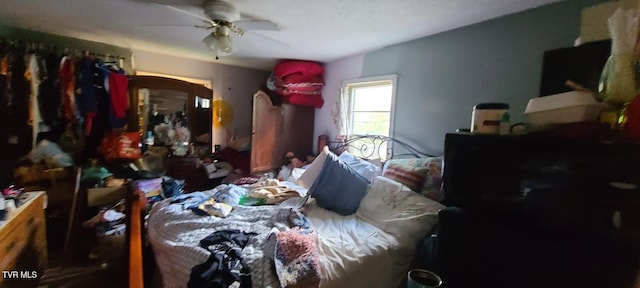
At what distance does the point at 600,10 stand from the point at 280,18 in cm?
182

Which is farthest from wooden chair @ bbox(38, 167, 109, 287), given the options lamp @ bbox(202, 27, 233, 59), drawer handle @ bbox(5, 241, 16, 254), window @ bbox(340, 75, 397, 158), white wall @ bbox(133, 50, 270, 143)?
window @ bbox(340, 75, 397, 158)

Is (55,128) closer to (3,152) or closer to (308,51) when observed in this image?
(3,152)

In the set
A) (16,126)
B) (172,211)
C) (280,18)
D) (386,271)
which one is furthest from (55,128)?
(386,271)

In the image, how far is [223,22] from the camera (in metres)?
1.81

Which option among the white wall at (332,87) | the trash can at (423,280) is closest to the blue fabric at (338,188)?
the trash can at (423,280)

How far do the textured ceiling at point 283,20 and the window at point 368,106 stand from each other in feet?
1.22

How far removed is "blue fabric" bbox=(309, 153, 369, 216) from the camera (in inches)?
80.7

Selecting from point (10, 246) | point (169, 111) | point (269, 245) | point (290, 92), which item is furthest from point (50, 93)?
point (269, 245)

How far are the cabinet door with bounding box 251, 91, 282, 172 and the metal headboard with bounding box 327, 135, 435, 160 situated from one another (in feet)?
2.33

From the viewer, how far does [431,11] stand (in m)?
1.79

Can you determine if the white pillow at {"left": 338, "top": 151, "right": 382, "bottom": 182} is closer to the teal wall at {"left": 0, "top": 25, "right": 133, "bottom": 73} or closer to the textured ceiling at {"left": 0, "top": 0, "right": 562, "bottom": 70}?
the textured ceiling at {"left": 0, "top": 0, "right": 562, "bottom": 70}

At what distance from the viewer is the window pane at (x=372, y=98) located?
2.89 metres

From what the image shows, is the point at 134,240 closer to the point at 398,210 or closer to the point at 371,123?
the point at 398,210

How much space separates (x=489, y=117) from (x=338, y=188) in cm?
121
